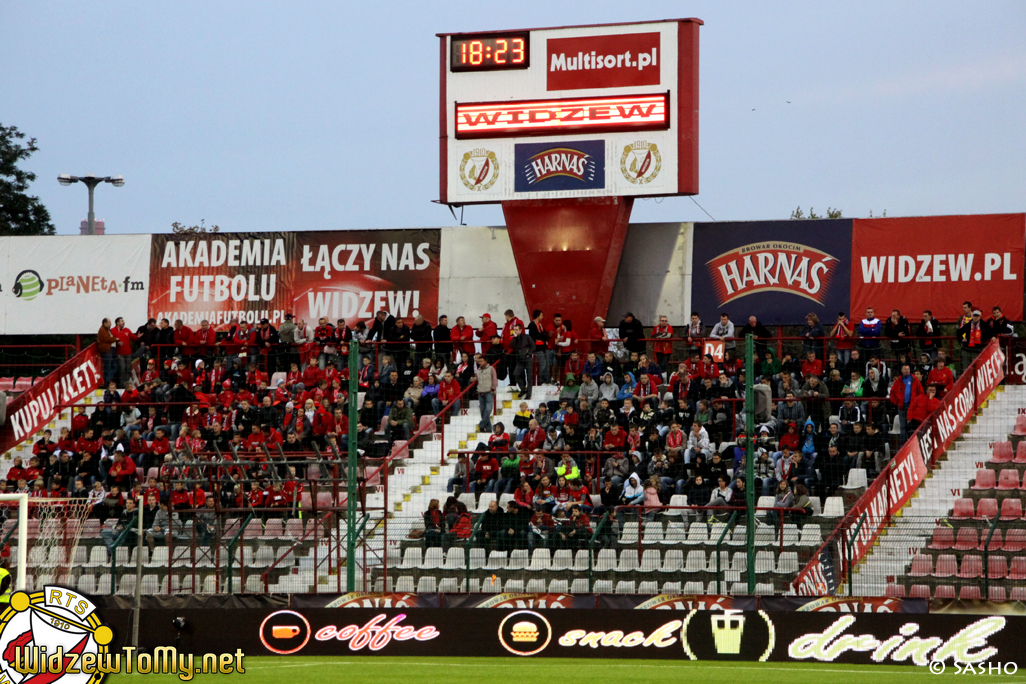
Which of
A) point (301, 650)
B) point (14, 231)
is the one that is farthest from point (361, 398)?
point (14, 231)

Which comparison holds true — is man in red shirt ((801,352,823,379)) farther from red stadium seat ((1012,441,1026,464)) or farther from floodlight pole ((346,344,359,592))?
floodlight pole ((346,344,359,592))

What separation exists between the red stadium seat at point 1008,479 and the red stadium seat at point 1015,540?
311cm

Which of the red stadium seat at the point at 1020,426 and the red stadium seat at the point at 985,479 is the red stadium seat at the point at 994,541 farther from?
the red stadium seat at the point at 1020,426

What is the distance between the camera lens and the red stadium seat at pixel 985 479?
1977cm

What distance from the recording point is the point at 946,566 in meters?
16.9

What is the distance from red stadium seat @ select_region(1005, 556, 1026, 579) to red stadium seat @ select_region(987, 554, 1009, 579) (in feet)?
0.20

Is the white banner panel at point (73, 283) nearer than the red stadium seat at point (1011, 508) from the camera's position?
No

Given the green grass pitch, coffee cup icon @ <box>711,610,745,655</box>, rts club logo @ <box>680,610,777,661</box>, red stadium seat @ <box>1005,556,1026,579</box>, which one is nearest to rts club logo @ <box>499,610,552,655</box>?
the green grass pitch

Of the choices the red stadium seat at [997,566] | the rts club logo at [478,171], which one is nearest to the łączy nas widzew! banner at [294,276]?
the rts club logo at [478,171]

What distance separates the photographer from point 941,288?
26.4 metres

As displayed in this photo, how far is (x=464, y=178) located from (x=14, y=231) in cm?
3195

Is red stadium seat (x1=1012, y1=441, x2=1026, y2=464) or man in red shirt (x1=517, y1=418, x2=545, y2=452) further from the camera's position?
man in red shirt (x1=517, y1=418, x2=545, y2=452)

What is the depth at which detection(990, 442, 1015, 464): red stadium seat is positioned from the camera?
66.7 feet

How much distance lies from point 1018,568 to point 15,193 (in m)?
45.8
